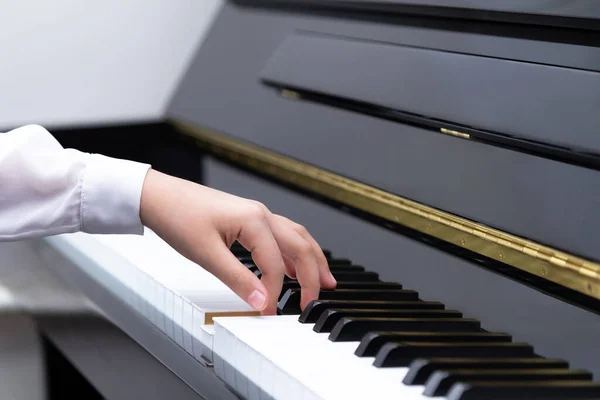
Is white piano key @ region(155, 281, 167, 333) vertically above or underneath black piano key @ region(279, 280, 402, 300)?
underneath

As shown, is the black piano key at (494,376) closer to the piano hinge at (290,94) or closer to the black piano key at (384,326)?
the black piano key at (384,326)

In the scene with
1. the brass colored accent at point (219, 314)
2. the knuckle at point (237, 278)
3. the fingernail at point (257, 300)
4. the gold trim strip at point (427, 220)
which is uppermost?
the gold trim strip at point (427, 220)

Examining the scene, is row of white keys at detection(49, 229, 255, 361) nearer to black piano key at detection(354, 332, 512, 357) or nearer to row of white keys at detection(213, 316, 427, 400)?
row of white keys at detection(213, 316, 427, 400)

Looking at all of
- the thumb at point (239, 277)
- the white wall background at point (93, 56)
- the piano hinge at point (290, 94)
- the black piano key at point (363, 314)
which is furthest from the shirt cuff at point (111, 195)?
the white wall background at point (93, 56)

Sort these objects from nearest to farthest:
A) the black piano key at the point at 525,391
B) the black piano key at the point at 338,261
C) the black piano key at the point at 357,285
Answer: the black piano key at the point at 525,391 → the black piano key at the point at 357,285 → the black piano key at the point at 338,261

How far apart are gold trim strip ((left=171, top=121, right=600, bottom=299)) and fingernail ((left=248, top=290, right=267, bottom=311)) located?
230 millimetres

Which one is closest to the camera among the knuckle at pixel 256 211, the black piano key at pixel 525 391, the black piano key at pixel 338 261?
the black piano key at pixel 525 391

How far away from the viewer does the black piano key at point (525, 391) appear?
0.60 metres

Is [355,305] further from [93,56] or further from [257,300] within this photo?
[93,56]

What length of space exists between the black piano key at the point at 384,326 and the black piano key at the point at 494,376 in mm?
119

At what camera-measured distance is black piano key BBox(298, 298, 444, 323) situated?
0.82 metres

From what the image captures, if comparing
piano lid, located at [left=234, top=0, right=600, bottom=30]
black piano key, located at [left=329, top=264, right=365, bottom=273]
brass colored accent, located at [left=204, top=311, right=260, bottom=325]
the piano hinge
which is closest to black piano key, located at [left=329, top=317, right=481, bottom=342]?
brass colored accent, located at [left=204, top=311, right=260, bottom=325]

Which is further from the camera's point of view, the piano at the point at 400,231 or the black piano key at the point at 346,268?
the black piano key at the point at 346,268

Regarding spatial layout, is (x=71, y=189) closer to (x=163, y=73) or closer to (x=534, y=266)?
(x=534, y=266)
